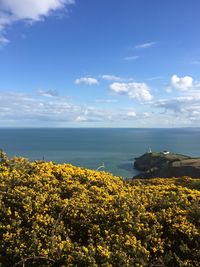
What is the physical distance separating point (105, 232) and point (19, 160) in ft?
14.8

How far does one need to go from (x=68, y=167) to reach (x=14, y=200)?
335 cm

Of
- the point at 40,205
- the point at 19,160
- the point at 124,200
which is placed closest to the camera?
the point at 40,205

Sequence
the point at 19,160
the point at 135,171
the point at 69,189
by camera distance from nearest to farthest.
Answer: the point at 69,189, the point at 19,160, the point at 135,171

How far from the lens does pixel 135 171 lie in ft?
324

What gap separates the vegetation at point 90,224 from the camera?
6.71m

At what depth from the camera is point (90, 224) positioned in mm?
7680

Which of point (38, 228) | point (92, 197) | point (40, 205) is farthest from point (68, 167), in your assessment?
point (38, 228)

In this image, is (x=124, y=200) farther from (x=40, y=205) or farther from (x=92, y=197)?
(x=40, y=205)

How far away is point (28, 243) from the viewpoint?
6910 millimetres

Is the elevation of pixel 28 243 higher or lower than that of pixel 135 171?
higher

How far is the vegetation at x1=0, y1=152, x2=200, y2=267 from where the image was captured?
22.0ft

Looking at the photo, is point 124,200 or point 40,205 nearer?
point 40,205

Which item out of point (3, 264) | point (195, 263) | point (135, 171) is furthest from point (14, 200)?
point (135, 171)

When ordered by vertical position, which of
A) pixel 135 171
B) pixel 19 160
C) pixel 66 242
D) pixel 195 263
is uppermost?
pixel 19 160
